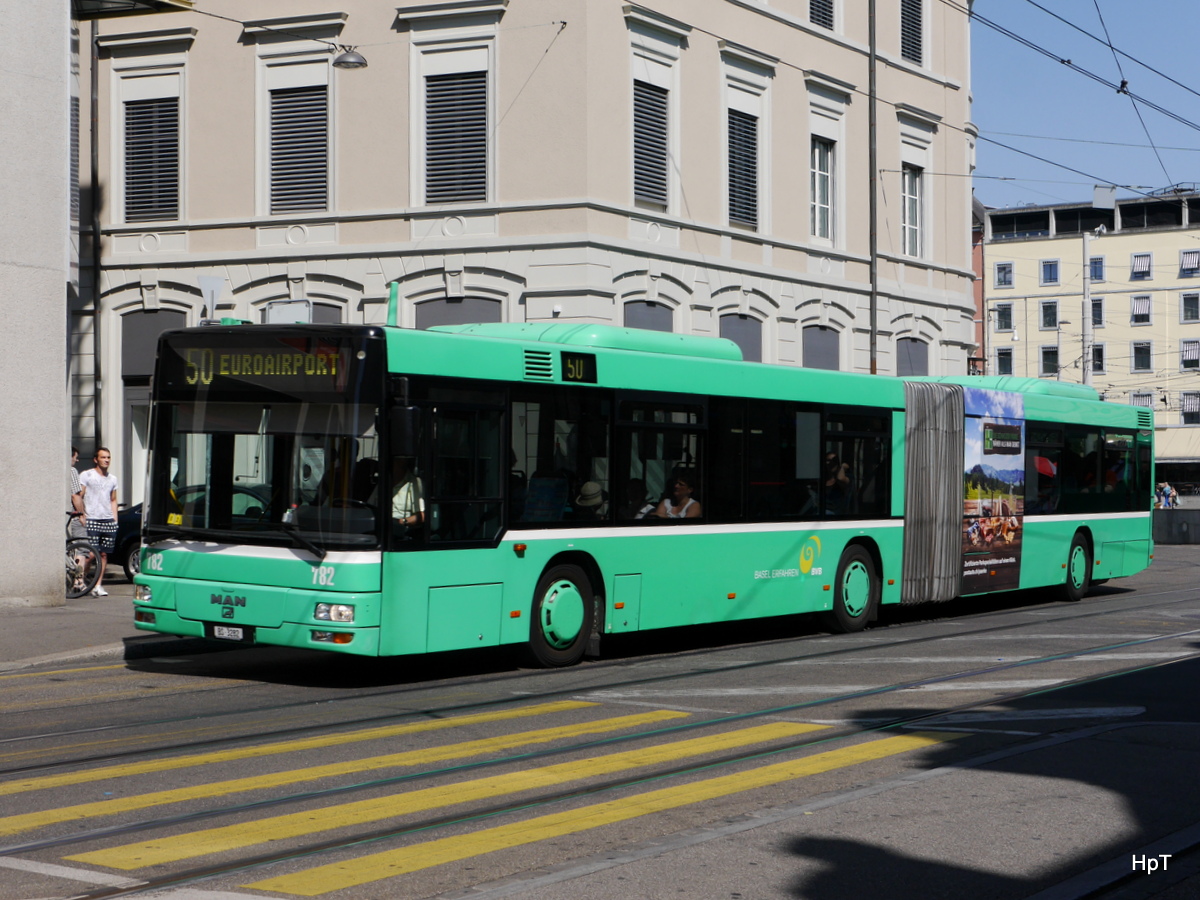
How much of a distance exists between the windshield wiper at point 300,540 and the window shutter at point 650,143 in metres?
14.0

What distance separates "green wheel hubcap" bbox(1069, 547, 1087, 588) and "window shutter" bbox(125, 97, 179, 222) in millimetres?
15618

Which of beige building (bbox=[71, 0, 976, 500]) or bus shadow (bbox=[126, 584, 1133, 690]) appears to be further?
beige building (bbox=[71, 0, 976, 500])

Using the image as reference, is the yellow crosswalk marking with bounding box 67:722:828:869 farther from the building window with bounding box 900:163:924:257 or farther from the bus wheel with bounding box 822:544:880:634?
the building window with bounding box 900:163:924:257

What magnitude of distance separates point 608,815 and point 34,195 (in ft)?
41.1

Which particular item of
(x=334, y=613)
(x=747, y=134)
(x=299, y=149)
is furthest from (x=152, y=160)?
(x=334, y=613)

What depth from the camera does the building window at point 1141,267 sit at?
82500 mm

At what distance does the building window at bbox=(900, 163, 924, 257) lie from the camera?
3128 cm

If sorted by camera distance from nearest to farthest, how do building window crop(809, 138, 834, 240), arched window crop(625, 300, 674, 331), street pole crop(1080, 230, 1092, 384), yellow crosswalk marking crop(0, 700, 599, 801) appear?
yellow crosswalk marking crop(0, 700, 599, 801)
arched window crop(625, 300, 674, 331)
building window crop(809, 138, 834, 240)
street pole crop(1080, 230, 1092, 384)

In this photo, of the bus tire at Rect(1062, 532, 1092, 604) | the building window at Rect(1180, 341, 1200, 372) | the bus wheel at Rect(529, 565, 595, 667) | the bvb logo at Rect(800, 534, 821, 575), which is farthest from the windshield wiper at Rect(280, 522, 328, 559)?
the building window at Rect(1180, 341, 1200, 372)

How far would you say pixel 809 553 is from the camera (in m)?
15.8

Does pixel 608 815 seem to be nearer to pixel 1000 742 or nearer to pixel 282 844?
pixel 282 844

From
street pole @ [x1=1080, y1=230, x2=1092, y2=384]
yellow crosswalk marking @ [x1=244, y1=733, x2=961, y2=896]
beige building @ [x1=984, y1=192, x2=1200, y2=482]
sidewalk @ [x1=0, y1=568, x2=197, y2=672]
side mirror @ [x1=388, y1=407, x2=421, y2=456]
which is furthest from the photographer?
beige building @ [x1=984, y1=192, x2=1200, y2=482]

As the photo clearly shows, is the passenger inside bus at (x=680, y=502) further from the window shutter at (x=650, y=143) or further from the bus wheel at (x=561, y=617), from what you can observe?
the window shutter at (x=650, y=143)

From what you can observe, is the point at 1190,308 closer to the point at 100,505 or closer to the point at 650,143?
the point at 650,143
